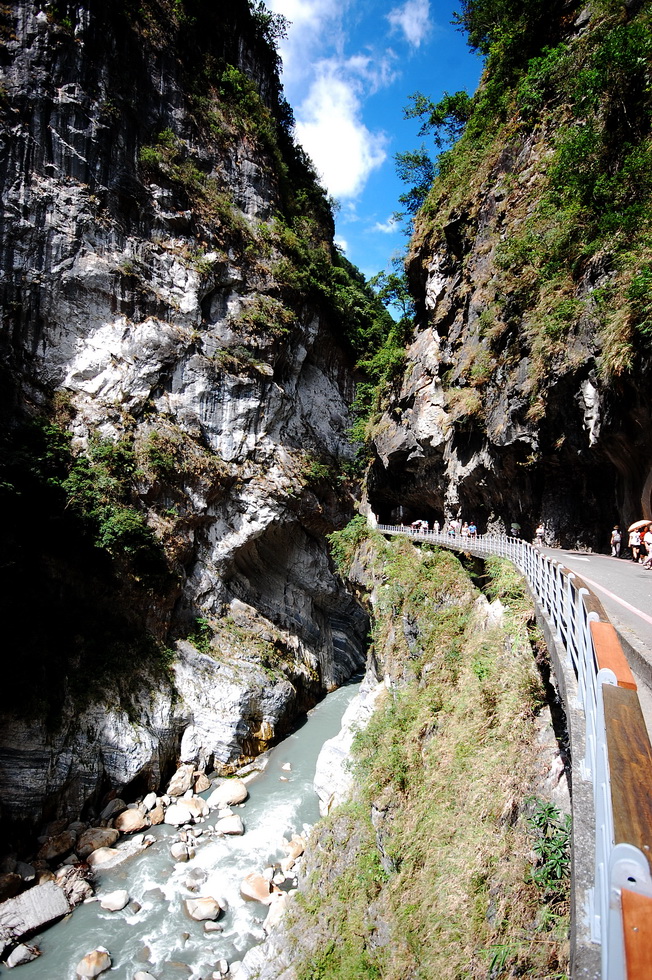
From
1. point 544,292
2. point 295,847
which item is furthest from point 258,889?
point 544,292

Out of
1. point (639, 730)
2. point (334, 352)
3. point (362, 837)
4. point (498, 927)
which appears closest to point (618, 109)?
point (639, 730)

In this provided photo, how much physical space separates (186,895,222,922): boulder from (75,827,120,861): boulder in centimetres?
350

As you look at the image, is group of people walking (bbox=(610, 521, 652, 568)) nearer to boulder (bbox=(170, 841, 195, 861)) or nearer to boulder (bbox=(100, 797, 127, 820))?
boulder (bbox=(170, 841, 195, 861))

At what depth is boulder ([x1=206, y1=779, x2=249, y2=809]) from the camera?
47.3 ft

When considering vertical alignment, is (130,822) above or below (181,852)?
above

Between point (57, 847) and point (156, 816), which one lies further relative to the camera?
point (156, 816)

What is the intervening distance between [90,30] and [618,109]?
23305 millimetres

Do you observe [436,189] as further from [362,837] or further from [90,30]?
[362,837]

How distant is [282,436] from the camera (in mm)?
24203

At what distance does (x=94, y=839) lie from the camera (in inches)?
497

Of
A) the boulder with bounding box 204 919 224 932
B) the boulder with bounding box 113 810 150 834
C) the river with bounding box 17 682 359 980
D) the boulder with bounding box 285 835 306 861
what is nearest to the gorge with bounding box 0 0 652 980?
the boulder with bounding box 113 810 150 834

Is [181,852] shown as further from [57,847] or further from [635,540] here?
[635,540]

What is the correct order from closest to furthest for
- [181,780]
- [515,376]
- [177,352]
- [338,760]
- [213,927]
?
[213,927]
[515,376]
[338,760]
[181,780]
[177,352]

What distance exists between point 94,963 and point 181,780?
234 inches
